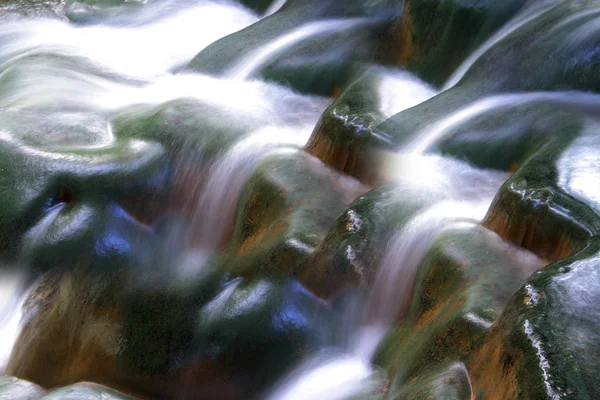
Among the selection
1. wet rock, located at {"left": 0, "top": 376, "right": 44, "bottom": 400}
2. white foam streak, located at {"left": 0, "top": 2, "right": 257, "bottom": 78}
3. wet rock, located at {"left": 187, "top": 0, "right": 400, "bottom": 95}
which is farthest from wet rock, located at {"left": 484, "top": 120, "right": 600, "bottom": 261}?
white foam streak, located at {"left": 0, "top": 2, "right": 257, "bottom": 78}

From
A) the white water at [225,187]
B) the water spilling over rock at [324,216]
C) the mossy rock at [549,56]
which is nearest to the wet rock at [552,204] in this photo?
the water spilling over rock at [324,216]

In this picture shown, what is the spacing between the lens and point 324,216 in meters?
4.38

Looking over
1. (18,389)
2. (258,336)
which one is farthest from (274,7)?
(18,389)

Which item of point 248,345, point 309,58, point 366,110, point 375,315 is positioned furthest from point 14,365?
point 309,58

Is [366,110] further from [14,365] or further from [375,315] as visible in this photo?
[14,365]

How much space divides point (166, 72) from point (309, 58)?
1.21 meters

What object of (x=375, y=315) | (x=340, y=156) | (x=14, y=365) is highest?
(x=340, y=156)

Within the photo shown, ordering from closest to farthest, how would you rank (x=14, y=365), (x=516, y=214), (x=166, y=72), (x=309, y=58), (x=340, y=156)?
(x=516, y=214) → (x=14, y=365) → (x=340, y=156) → (x=309, y=58) → (x=166, y=72)

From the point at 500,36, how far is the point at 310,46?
133cm

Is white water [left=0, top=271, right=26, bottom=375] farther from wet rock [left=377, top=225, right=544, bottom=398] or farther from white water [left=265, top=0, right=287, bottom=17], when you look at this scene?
white water [left=265, top=0, right=287, bottom=17]

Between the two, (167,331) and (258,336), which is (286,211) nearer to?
(258,336)

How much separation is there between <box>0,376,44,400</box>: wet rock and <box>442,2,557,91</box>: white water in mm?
2852

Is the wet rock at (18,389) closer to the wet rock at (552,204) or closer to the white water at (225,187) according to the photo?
the white water at (225,187)

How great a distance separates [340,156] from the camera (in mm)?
4781
